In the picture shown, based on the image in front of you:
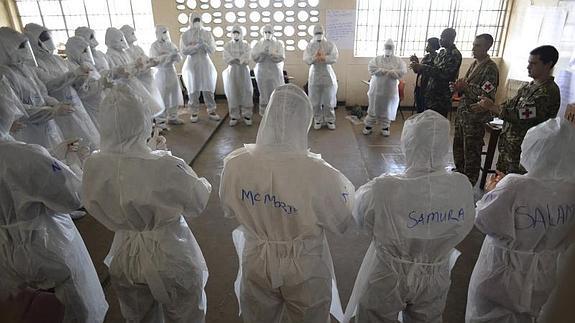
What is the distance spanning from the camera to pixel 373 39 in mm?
7320

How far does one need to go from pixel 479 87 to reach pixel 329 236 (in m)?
2.00

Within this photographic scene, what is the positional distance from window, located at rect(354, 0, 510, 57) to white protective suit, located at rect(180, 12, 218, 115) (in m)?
2.97

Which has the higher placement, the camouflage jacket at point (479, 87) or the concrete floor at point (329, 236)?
the camouflage jacket at point (479, 87)

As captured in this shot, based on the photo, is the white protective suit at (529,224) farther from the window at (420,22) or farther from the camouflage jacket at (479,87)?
the window at (420,22)

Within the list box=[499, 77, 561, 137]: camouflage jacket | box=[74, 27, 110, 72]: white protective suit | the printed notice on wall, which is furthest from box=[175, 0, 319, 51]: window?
box=[499, 77, 561, 137]: camouflage jacket

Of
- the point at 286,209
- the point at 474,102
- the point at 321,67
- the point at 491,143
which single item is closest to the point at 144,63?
the point at 321,67

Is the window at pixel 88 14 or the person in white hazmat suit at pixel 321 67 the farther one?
the window at pixel 88 14

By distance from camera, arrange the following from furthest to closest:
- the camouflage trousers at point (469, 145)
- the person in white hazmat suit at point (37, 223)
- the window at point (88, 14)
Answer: the window at point (88, 14) < the camouflage trousers at point (469, 145) < the person in white hazmat suit at point (37, 223)

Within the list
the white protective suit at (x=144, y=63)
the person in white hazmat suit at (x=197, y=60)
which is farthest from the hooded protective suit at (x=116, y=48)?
the person in white hazmat suit at (x=197, y=60)

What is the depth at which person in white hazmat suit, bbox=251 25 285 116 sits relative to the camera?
20.1 ft

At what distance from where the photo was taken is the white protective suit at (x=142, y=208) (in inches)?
67.9

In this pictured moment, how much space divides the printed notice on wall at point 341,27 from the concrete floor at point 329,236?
203cm

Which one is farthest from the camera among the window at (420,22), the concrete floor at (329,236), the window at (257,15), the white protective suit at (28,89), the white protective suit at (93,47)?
the window at (257,15)

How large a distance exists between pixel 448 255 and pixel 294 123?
100cm
